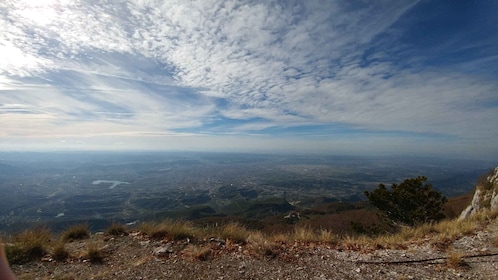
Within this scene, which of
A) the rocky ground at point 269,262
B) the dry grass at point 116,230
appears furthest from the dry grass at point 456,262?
the dry grass at point 116,230

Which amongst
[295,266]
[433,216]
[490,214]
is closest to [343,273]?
[295,266]

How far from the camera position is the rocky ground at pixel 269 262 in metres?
5.62

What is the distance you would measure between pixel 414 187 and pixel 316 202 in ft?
326

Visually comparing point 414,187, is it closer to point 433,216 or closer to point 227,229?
point 433,216

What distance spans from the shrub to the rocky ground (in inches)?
28.3

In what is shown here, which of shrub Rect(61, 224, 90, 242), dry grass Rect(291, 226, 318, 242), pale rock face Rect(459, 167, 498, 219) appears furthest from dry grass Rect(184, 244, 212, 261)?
pale rock face Rect(459, 167, 498, 219)

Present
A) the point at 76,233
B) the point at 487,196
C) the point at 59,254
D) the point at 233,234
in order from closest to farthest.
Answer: the point at 59,254 < the point at 233,234 < the point at 76,233 < the point at 487,196

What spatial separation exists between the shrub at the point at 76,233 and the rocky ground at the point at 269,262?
2.36 ft

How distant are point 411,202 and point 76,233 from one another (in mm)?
19434

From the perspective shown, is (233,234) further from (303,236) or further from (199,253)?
(303,236)

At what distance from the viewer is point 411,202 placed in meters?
16.5

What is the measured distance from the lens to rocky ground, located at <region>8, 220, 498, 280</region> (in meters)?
5.62

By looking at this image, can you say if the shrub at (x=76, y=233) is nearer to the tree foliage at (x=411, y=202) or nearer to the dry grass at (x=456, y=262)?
the dry grass at (x=456, y=262)

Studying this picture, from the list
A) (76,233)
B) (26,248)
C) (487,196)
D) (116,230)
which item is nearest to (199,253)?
(116,230)
